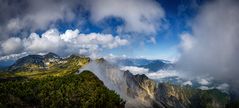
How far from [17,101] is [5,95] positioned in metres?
9.16

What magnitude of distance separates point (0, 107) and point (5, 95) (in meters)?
50.4

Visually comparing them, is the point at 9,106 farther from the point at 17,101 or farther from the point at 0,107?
the point at 0,107

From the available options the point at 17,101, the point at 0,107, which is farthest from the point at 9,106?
the point at 0,107

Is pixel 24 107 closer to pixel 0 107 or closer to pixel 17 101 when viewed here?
pixel 17 101

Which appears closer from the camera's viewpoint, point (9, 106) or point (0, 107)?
point (0, 107)

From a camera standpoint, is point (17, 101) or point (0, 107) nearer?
point (0, 107)

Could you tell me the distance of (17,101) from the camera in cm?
19612

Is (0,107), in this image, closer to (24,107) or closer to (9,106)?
(9,106)

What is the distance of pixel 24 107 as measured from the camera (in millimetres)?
198250

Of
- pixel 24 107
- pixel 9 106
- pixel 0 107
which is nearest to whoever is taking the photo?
pixel 0 107

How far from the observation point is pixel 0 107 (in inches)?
5802

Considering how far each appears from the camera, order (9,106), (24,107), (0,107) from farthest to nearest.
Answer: (24,107) → (9,106) → (0,107)

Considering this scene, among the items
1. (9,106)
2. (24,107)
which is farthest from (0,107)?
(24,107)

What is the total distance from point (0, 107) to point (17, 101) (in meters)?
49.8
